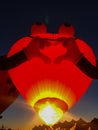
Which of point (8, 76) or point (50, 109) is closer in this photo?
point (50, 109)

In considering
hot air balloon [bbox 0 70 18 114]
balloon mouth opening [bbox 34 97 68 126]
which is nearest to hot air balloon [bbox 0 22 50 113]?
hot air balloon [bbox 0 70 18 114]

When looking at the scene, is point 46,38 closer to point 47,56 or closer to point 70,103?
point 47,56

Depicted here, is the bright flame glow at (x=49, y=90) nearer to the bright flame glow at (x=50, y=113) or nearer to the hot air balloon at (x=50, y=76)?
the hot air balloon at (x=50, y=76)

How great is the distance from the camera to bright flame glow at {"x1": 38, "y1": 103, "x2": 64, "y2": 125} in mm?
6035

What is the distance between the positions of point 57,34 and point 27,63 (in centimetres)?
65

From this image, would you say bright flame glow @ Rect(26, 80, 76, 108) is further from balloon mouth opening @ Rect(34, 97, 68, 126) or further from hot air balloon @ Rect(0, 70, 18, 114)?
hot air balloon @ Rect(0, 70, 18, 114)

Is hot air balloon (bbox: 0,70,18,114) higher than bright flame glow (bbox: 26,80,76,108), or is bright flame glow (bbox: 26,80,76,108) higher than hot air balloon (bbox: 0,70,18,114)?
bright flame glow (bbox: 26,80,76,108)

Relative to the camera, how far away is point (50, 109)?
6043 mm

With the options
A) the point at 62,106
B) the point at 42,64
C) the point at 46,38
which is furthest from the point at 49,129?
the point at 46,38

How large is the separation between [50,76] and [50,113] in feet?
2.01

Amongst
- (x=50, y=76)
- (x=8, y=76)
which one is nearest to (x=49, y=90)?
(x=50, y=76)

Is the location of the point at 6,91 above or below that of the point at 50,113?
below

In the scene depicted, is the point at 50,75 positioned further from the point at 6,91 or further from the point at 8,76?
the point at 6,91

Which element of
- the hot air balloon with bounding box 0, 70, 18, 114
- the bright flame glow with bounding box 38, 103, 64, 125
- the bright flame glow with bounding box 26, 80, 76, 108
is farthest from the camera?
the hot air balloon with bounding box 0, 70, 18, 114
